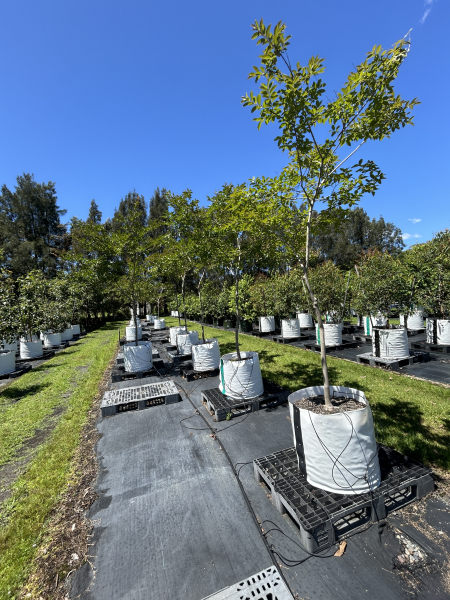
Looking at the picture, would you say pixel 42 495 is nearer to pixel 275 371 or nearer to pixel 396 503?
pixel 396 503

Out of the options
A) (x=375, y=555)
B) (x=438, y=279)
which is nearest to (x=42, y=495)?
(x=375, y=555)

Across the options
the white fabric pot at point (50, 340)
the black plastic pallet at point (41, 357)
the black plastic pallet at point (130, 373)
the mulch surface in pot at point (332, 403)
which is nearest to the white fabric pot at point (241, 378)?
the mulch surface in pot at point (332, 403)

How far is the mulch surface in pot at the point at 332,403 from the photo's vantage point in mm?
2941

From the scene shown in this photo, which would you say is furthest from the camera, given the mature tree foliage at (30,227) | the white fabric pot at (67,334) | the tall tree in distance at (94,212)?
the tall tree in distance at (94,212)

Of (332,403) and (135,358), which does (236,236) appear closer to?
(332,403)

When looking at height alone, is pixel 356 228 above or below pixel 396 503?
above

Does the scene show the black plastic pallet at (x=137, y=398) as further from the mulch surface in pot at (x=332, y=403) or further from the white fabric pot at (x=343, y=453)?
the white fabric pot at (x=343, y=453)

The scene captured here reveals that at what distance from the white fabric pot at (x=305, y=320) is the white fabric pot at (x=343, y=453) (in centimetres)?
1185

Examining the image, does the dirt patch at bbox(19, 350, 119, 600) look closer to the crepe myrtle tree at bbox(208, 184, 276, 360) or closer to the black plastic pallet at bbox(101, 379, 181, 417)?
the black plastic pallet at bbox(101, 379, 181, 417)

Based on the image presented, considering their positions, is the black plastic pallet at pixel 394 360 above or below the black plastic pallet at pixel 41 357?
above

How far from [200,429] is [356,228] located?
49.1m

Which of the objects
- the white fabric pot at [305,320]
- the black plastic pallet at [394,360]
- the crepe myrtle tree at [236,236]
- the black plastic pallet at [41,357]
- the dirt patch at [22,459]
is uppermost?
the crepe myrtle tree at [236,236]

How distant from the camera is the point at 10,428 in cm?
475

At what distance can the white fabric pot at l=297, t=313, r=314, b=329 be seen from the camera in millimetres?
14125
